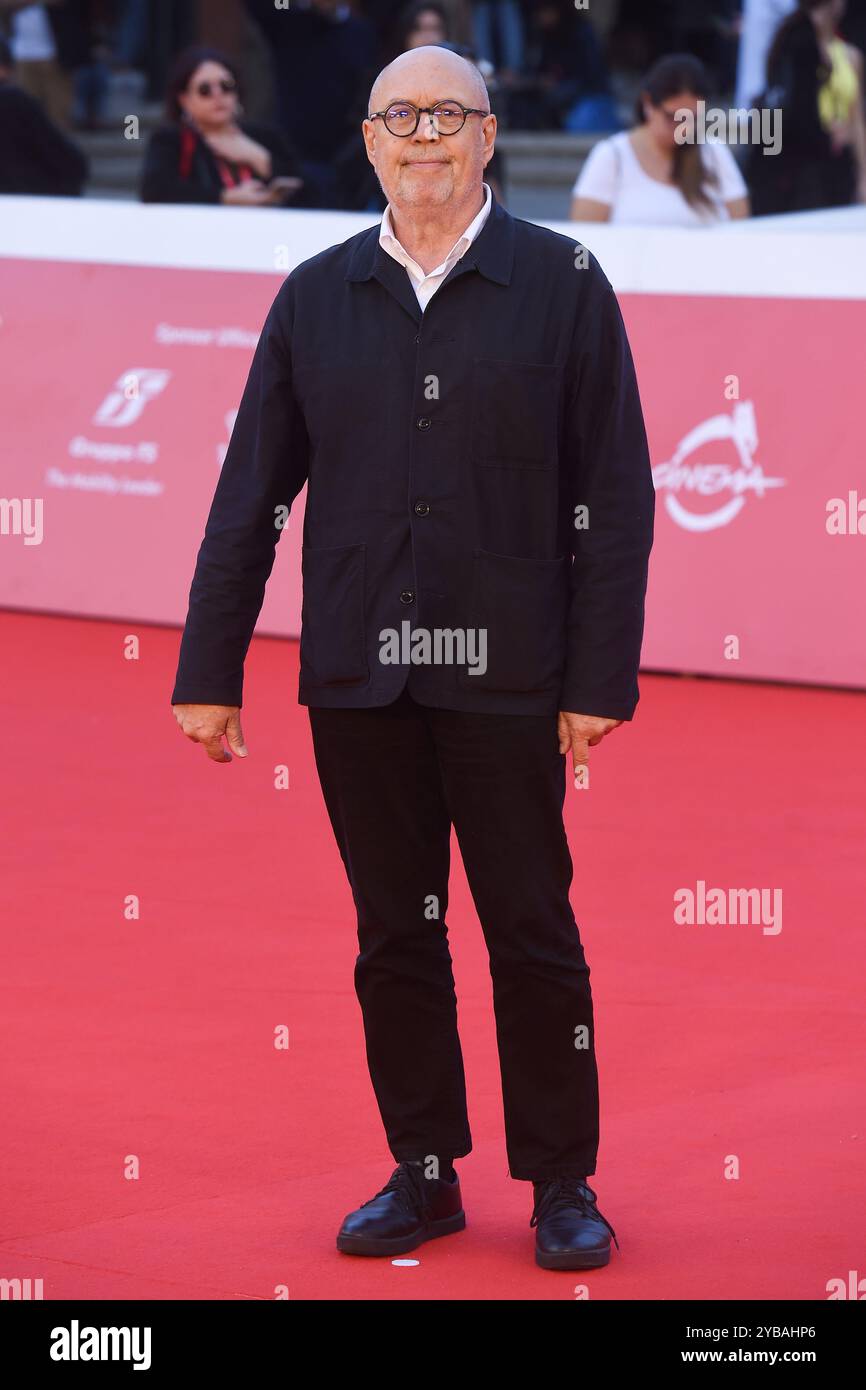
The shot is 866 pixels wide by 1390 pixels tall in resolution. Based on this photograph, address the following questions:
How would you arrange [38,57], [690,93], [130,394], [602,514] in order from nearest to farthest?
[602,514], [690,93], [130,394], [38,57]

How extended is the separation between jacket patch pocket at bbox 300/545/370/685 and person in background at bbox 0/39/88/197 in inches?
318

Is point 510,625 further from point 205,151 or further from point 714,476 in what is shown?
point 205,151

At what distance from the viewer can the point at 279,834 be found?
23.5 feet

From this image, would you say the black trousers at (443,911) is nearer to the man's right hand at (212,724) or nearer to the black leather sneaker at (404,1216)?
the black leather sneaker at (404,1216)

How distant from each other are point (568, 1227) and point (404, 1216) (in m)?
0.31

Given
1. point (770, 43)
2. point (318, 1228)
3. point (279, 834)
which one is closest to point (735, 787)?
point (279, 834)

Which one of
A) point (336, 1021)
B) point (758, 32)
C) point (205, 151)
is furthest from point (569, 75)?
point (336, 1021)

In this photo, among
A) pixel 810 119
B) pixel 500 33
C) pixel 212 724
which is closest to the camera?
pixel 212 724

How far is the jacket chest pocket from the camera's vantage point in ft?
12.9

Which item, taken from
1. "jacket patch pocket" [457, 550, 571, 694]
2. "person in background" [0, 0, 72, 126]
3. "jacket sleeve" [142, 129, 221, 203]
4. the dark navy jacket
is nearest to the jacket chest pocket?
the dark navy jacket

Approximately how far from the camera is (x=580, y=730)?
4.00m

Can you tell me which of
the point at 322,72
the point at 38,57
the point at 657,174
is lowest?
the point at 657,174

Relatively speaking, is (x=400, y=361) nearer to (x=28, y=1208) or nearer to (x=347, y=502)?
(x=347, y=502)

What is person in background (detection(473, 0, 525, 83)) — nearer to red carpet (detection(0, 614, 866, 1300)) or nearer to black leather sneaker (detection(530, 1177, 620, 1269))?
red carpet (detection(0, 614, 866, 1300))
